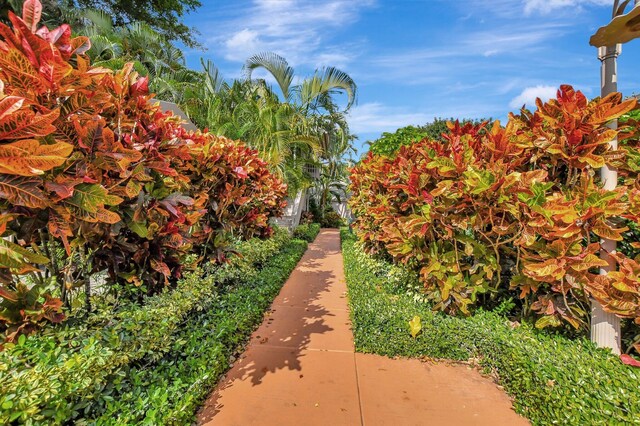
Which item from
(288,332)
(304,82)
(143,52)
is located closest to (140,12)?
(143,52)

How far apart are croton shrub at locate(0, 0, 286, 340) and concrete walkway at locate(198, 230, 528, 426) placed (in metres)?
1.10

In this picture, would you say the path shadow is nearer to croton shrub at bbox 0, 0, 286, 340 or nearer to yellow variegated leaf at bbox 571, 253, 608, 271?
croton shrub at bbox 0, 0, 286, 340

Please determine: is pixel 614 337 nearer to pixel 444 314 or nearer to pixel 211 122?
pixel 444 314

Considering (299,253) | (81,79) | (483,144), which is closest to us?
(81,79)

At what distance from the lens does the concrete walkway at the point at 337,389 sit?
241 cm

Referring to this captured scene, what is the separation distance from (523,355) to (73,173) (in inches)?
128

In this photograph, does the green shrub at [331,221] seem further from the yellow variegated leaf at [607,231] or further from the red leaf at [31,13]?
the red leaf at [31,13]

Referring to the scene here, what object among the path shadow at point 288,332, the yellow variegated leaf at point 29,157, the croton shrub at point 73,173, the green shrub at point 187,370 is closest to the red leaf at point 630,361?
the path shadow at point 288,332

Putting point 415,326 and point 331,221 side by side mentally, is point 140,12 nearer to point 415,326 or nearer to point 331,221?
point 331,221

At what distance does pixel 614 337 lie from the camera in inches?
97.0

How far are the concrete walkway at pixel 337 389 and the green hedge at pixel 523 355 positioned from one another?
0.14 meters

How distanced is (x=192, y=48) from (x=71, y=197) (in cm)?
2359

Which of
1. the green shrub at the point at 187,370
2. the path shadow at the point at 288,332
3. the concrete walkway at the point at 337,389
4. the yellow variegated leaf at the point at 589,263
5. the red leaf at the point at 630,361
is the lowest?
the concrete walkway at the point at 337,389

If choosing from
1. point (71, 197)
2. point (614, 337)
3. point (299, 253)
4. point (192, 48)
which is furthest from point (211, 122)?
point (192, 48)
